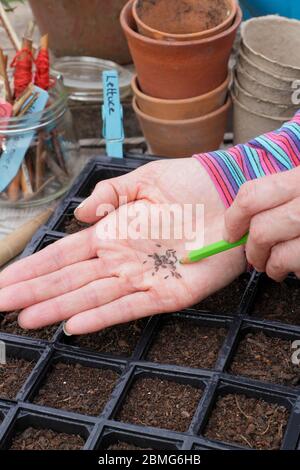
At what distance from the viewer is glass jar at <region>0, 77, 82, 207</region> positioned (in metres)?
1.74

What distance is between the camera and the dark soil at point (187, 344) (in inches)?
49.8

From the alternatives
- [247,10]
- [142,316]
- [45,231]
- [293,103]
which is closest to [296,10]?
[247,10]

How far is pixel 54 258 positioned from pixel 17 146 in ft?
1.53

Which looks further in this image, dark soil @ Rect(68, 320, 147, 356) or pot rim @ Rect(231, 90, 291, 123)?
pot rim @ Rect(231, 90, 291, 123)

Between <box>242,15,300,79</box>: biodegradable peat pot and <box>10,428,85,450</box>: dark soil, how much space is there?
1.05 metres

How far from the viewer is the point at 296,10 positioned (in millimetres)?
2045

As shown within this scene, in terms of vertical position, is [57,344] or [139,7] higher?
[139,7]

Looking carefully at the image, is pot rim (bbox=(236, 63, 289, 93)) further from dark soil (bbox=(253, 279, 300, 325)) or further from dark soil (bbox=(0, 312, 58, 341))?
dark soil (bbox=(0, 312, 58, 341))

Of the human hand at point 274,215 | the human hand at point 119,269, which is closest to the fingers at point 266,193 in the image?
the human hand at point 274,215

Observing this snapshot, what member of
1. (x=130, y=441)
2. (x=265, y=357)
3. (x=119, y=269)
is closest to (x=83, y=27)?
(x=119, y=269)

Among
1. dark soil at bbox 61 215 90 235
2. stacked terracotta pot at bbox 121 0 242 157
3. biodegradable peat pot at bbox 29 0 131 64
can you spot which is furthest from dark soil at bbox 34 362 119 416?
biodegradable peat pot at bbox 29 0 131 64

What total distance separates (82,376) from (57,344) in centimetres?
7
